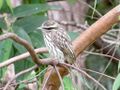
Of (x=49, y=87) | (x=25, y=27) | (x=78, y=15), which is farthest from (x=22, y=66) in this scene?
(x=78, y=15)

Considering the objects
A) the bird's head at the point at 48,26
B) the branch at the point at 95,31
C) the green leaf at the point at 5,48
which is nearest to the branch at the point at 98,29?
the branch at the point at 95,31

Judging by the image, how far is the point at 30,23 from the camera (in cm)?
276

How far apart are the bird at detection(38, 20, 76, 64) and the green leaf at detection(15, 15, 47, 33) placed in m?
0.10

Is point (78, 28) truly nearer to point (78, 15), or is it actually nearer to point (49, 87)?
point (78, 15)

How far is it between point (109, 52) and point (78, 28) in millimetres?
320

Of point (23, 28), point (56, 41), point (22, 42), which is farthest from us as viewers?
point (23, 28)

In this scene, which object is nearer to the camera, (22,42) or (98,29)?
(22,42)

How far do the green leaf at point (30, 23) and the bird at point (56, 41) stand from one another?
0.34ft

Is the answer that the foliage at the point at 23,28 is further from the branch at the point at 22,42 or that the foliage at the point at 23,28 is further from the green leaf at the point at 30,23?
the branch at the point at 22,42

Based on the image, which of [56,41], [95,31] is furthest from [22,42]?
[56,41]

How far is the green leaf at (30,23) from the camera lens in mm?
2732

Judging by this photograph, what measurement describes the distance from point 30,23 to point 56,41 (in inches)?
10.7

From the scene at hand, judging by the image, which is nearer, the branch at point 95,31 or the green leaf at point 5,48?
the branch at point 95,31

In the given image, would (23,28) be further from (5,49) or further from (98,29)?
(98,29)
